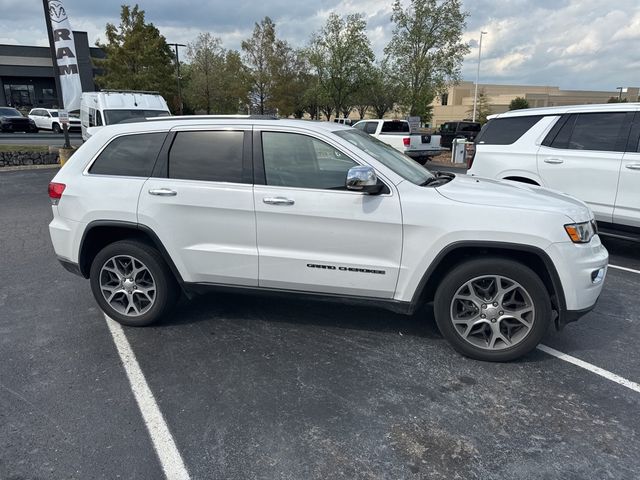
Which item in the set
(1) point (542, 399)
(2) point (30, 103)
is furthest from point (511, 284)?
(2) point (30, 103)

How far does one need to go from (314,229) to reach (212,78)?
107ft

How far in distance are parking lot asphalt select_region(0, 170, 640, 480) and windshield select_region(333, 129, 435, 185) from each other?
1.33 metres

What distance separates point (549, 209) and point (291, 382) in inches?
87.4

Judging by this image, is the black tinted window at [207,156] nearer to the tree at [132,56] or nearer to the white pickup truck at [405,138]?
the white pickup truck at [405,138]

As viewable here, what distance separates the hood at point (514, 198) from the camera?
10.9 ft

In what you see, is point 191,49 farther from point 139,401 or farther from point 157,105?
point 139,401

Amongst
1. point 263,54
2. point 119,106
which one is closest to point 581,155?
point 119,106

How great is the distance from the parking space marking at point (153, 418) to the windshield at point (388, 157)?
2.39 meters

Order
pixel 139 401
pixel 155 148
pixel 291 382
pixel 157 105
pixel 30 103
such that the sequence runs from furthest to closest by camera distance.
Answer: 1. pixel 30 103
2. pixel 157 105
3. pixel 155 148
4. pixel 291 382
5. pixel 139 401

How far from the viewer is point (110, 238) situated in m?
4.21

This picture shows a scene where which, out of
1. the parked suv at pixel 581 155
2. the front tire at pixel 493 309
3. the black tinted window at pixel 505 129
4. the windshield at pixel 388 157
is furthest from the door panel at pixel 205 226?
the black tinted window at pixel 505 129

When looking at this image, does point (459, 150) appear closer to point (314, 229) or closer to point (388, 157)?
point (388, 157)

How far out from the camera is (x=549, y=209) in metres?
3.29

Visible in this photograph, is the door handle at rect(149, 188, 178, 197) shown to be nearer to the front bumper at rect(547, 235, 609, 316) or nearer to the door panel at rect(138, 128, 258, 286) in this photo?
the door panel at rect(138, 128, 258, 286)
